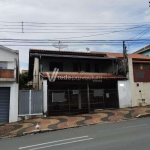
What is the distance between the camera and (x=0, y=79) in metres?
16.7

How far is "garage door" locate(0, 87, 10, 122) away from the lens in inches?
659

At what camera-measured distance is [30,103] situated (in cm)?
1717

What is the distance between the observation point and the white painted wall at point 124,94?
20.6 meters

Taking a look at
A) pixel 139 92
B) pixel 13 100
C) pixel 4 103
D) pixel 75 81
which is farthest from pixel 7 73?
pixel 139 92

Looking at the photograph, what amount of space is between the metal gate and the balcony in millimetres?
1379

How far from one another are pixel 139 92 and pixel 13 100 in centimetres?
1242

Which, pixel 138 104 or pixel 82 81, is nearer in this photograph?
pixel 82 81

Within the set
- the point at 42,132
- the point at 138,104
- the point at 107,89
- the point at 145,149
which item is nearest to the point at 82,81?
the point at 107,89

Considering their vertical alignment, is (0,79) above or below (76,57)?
below

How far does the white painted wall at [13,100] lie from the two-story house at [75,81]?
2.29 meters

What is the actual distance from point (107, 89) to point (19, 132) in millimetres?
11006

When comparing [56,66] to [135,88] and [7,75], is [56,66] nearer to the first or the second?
[7,75]

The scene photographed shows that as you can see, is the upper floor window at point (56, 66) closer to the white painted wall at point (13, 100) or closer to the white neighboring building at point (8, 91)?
the white neighboring building at point (8, 91)

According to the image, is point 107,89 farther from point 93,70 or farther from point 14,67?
point 14,67
